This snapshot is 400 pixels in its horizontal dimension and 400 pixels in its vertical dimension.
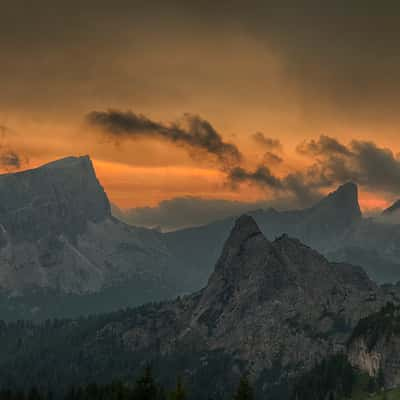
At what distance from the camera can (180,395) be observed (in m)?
168

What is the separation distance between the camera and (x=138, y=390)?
577ft

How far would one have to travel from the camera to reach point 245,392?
165750 millimetres

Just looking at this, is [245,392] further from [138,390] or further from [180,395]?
[138,390]

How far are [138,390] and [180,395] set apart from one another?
12.8 m

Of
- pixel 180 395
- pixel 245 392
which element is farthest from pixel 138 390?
pixel 245 392

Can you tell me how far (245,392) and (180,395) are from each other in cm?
1492

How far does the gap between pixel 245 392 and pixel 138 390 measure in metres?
26.9
